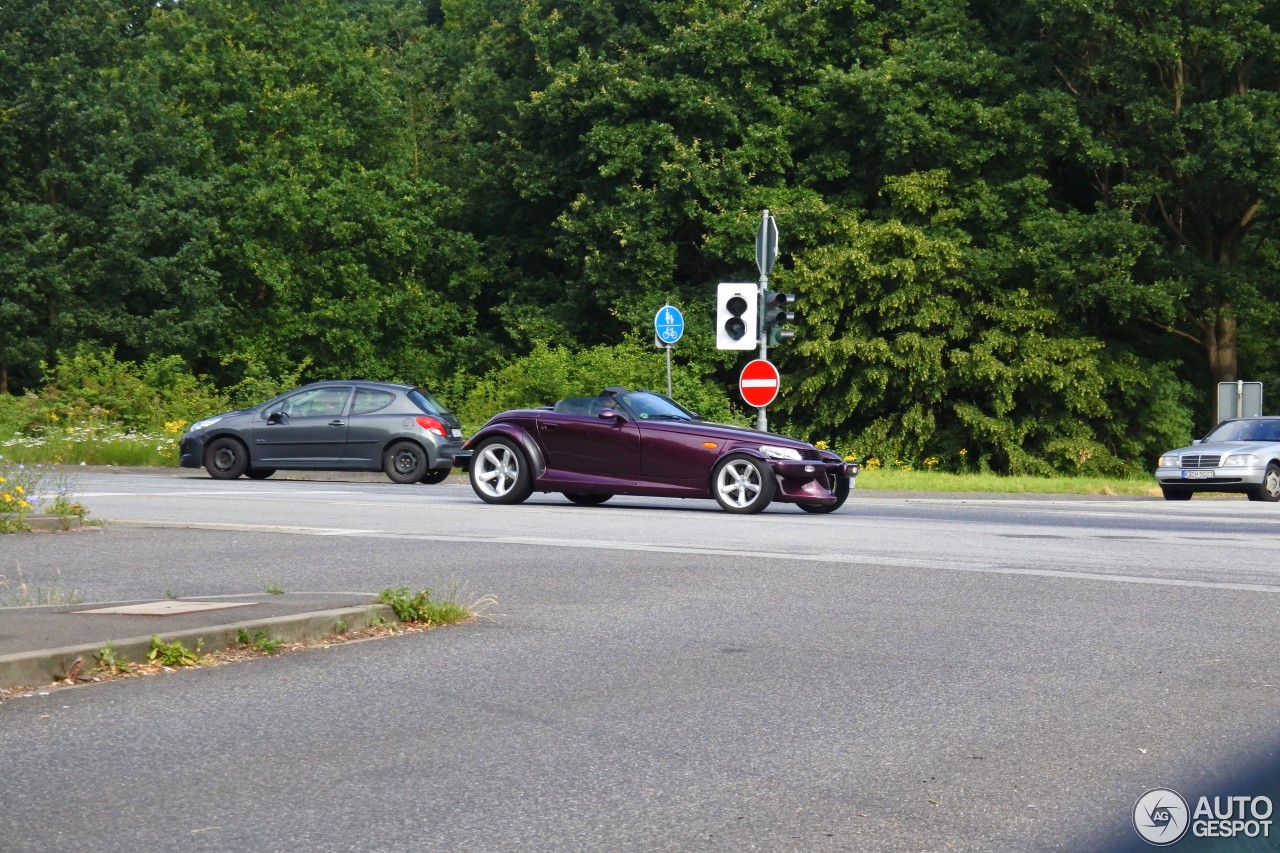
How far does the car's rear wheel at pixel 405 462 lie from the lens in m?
25.3

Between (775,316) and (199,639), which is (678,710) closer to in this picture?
(199,639)

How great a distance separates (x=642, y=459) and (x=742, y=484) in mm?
1179

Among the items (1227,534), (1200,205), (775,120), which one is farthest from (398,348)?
(1227,534)

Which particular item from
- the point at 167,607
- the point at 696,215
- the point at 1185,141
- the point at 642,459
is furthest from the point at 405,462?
the point at 1185,141

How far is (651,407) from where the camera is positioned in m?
19.3

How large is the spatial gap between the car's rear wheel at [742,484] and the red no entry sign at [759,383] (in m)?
5.80

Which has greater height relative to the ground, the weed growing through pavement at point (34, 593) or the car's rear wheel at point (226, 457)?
the car's rear wheel at point (226, 457)

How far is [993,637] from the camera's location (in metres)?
9.07

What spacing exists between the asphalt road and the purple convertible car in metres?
4.52

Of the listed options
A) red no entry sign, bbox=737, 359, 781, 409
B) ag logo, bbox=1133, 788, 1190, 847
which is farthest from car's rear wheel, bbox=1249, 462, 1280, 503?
ag logo, bbox=1133, 788, 1190, 847

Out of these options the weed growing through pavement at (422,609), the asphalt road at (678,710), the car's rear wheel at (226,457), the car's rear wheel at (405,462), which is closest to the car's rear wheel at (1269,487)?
the car's rear wheel at (405,462)

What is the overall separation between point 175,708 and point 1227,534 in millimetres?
12287

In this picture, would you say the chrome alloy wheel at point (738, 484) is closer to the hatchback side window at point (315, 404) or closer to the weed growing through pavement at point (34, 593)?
the weed growing through pavement at point (34, 593)

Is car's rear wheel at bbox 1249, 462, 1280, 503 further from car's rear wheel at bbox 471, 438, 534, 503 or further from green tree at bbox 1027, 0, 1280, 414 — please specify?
car's rear wheel at bbox 471, 438, 534, 503
